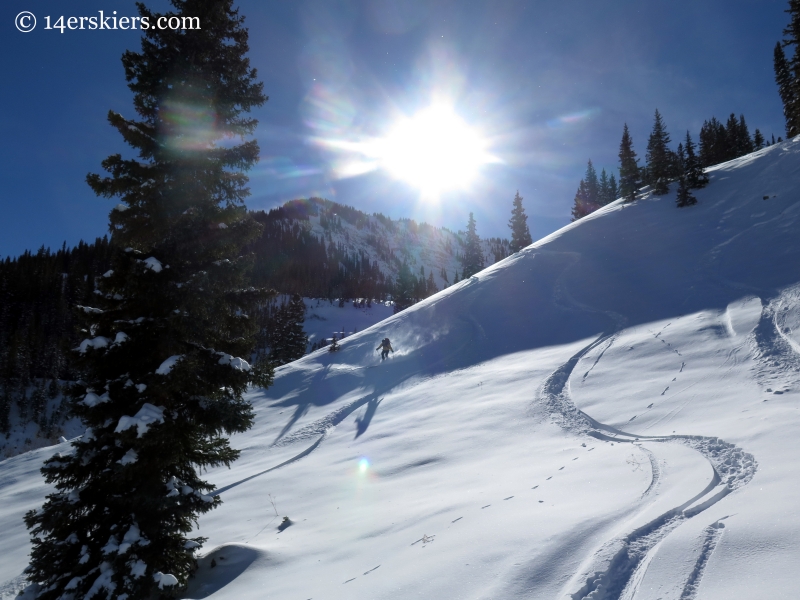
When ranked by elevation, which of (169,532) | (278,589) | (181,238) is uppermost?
(181,238)

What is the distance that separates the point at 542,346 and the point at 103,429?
703 inches

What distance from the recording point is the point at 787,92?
154 feet

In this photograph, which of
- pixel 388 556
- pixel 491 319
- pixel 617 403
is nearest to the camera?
pixel 388 556

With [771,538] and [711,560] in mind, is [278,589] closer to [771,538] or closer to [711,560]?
[711,560]

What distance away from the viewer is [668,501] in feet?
17.3

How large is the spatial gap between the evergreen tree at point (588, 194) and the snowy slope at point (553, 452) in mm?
45281

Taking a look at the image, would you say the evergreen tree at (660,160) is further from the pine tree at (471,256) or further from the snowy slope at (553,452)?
the pine tree at (471,256)

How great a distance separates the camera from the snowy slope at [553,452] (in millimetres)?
4379

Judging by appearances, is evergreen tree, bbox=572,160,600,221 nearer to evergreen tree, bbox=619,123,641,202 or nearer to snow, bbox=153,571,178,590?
evergreen tree, bbox=619,123,641,202

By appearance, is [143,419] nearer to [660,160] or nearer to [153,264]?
[153,264]

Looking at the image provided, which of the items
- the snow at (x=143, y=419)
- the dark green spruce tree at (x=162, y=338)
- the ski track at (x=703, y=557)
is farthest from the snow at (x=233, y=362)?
the ski track at (x=703, y=557)

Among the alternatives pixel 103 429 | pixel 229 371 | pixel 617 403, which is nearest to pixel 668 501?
pixel 617 403

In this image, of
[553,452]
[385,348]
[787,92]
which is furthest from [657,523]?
[787,92]

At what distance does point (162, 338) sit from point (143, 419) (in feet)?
5.13
